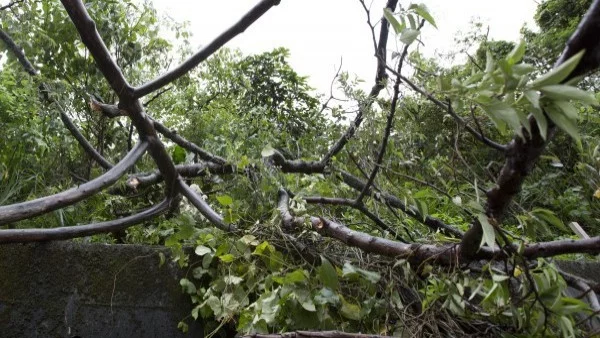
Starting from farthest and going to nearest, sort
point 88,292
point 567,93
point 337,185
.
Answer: point 337,185 < point 88,292 < point 567,93

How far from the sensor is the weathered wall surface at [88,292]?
157cm

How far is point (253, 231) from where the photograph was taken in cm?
157

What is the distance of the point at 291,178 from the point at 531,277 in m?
1.47

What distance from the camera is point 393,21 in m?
0.74

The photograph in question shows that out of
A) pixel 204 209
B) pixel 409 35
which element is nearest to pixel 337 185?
pixel 204 209

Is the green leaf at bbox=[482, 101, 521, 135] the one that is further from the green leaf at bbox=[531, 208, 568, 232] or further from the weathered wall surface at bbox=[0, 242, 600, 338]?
the weathered wall surface at bbox=[0, 242, 600, 338]

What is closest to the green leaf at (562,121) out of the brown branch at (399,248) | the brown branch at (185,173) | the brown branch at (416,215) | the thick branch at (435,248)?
the thick branch at (435,248)

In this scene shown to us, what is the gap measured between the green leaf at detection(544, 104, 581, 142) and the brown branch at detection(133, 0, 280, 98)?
1.03m

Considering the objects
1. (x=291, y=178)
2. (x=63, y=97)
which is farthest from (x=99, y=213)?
(x=291, y=178)

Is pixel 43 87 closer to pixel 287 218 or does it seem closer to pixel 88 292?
pixel 88 292

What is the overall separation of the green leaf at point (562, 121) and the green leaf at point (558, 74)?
0.10 feet

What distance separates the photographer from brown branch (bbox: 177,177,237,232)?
1.72 m

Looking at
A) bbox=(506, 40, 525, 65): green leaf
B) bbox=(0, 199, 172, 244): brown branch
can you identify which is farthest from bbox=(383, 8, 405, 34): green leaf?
bbox=(0, 199, 172, 244): brown branch

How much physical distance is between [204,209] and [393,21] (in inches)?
52.4
